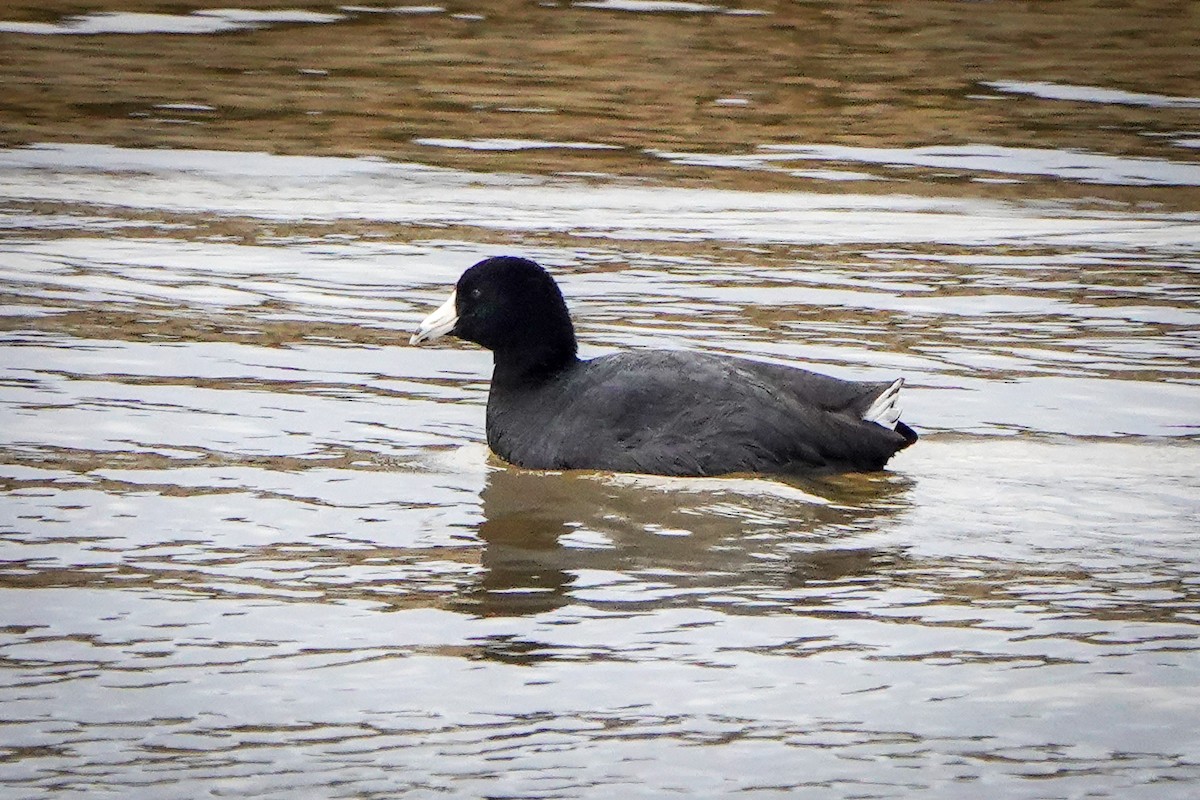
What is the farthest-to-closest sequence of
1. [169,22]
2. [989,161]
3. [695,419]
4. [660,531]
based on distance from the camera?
1. [169,22]
2. [989,161]
3. [695,419]
4. [660,531]

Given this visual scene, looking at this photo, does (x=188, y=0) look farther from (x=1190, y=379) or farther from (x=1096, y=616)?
(x=1096, y=616)

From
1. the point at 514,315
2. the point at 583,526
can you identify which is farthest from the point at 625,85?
the point at 583,526

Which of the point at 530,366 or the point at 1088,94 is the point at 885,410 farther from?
the point at 1088,94

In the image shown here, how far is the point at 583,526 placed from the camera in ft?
23.7

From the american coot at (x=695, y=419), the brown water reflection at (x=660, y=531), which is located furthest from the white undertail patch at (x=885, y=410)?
the brown water reflection at (x=660, y=531)

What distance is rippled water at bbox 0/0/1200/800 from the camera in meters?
5.12

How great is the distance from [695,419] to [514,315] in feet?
3.58

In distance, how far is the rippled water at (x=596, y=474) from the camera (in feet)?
16.8

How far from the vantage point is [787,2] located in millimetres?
21188

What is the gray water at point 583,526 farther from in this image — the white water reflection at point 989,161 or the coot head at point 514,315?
the white water reflection at point 989,161

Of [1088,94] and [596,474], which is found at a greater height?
[1088,94]

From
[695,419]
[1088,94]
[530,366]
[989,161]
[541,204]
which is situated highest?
[1088,94]

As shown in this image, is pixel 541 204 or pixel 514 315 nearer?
pixel 514 315

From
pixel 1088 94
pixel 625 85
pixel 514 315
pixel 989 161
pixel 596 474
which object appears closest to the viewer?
pixel 596 474
